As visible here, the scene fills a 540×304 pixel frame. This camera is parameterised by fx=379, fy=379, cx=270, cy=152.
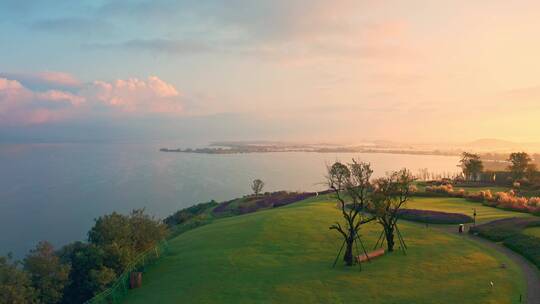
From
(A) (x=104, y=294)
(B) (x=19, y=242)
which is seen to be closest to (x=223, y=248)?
(A) (x=104, y=294)

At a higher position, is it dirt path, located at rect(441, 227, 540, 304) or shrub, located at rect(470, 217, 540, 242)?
shrub, located at rect(470, 217, 540, 242)

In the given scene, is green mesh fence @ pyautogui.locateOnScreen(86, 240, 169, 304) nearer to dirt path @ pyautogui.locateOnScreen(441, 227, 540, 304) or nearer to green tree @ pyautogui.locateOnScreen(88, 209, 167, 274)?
green tree @ pyautogui.locateOnScreen(88, 209, 167, 274)

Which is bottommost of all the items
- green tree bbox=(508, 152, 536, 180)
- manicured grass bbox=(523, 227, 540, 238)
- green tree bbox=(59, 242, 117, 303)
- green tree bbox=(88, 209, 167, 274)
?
green tree bbox=(59, 242, 117, 303)

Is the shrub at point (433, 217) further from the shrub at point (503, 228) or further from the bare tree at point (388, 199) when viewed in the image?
the bare tree at point (388, 199)

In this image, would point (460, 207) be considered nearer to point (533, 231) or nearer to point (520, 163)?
point (533, 231)

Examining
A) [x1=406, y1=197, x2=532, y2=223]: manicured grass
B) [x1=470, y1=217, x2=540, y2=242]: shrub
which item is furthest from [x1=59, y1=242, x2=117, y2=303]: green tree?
[x1=470, y1=217, x2=540, y2=242]: shrub

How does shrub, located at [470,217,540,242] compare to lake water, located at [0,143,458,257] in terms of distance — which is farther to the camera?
lake water, located at [0,143,458,257]

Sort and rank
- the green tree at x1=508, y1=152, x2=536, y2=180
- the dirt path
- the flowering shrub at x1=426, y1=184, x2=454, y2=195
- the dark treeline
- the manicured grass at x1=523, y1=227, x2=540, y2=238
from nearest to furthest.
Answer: the dirt path
the dark treeline
the manicured grass at x1=523, y1=227, x2=540, y2=238
the flowering shrub at x1=426, y1=184, x2=454, y2=195
the green tree at x1=508, y1=152, x2=536, y2=180
